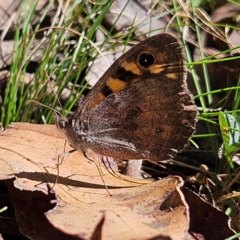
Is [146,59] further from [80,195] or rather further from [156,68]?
[80,195]

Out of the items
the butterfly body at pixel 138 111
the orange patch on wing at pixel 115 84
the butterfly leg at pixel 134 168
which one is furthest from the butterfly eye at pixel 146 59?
the butterfly leg at pixel 134 168

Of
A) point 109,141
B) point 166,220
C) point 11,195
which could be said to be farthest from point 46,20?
point 166,220

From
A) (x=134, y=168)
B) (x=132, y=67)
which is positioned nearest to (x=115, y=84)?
(x=132, y=67)

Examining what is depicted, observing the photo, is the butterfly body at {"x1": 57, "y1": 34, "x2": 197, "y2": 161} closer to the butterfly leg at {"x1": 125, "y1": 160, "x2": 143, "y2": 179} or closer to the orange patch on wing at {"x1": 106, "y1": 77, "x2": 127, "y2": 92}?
the orange patch on wing at {"x1": 106, "y1": 77, "x2": 127, "y2": 92}

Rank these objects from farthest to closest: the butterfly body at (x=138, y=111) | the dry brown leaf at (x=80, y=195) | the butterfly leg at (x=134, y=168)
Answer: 1. the butterfly leg at (x=134, y=168)
2. the butterfly body at (x=138, y=111)
3. the dry brown leaf at (x=80, y=195)

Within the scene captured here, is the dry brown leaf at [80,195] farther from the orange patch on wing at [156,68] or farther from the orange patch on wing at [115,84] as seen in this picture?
the orange patch on wing at [156,68]

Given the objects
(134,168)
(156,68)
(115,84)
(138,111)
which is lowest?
(134,168)

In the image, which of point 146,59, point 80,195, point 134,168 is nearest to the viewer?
point 80,195
